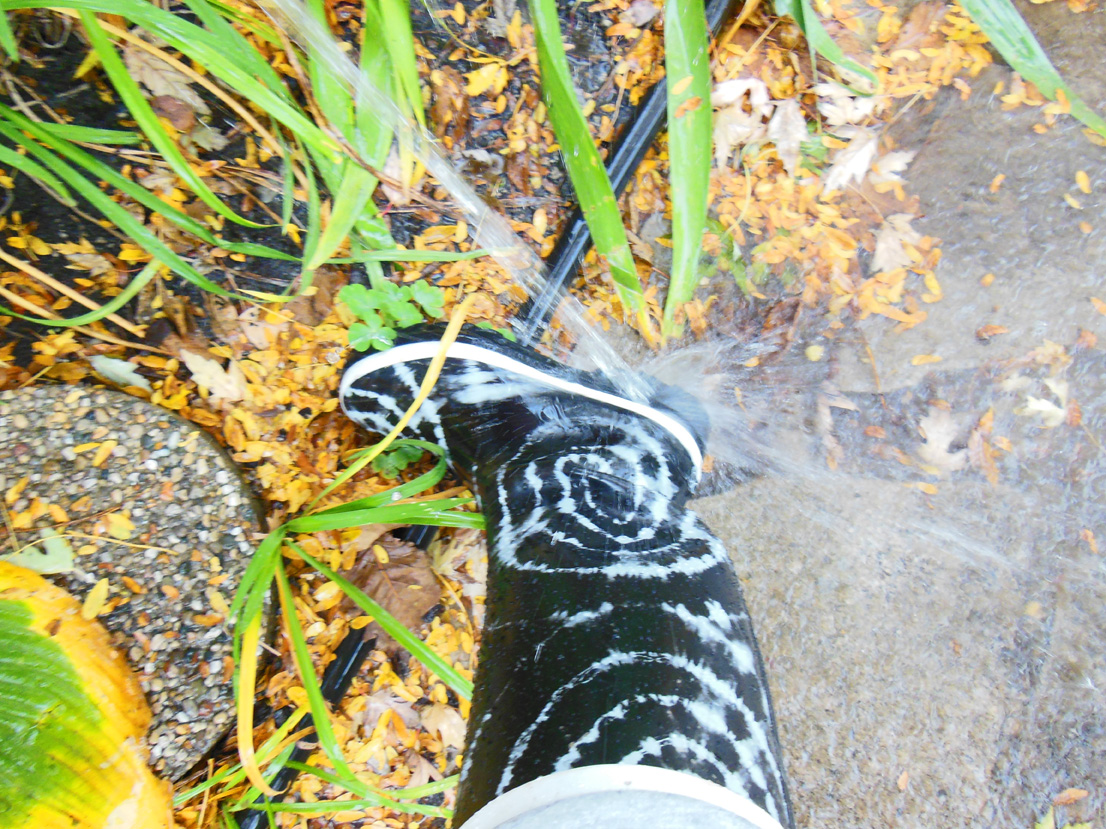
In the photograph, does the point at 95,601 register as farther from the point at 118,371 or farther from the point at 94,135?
the point at 94,135

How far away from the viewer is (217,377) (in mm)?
1118

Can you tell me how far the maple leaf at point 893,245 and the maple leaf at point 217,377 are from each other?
3.95 feet

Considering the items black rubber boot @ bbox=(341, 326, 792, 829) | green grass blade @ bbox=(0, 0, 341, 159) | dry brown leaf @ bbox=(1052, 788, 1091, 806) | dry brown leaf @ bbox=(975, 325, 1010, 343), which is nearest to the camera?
black rubber boot @ bbox=(341, 326, 792, 829)

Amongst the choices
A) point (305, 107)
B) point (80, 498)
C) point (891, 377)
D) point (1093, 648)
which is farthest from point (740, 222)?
point (80, 498)

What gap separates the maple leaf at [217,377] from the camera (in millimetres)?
1110

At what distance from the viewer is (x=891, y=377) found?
4.12 feet

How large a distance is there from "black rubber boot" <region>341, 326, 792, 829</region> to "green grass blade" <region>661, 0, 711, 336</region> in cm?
35

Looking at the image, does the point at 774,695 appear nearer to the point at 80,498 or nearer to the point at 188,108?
the point at 80,498

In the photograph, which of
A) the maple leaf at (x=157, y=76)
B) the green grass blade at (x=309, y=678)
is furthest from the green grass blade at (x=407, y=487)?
the maple leaf at (x=157, y=76)

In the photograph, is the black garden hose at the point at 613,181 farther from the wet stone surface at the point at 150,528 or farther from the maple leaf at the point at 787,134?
the wet stone surface at the point at 150,528

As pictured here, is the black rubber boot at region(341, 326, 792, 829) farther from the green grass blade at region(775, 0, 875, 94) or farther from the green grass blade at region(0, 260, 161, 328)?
the green grass blade at region(775, 0, 875, 94)

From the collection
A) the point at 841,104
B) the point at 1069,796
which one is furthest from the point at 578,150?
the point at 1069,796

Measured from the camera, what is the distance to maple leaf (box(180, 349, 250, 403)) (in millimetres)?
1110

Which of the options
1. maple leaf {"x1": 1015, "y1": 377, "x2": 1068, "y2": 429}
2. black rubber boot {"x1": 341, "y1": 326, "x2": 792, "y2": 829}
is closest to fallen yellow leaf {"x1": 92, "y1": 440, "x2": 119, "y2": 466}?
black rubber boot {"x1": 341, "y1": 326, "x2": 792, "y2": 829}
